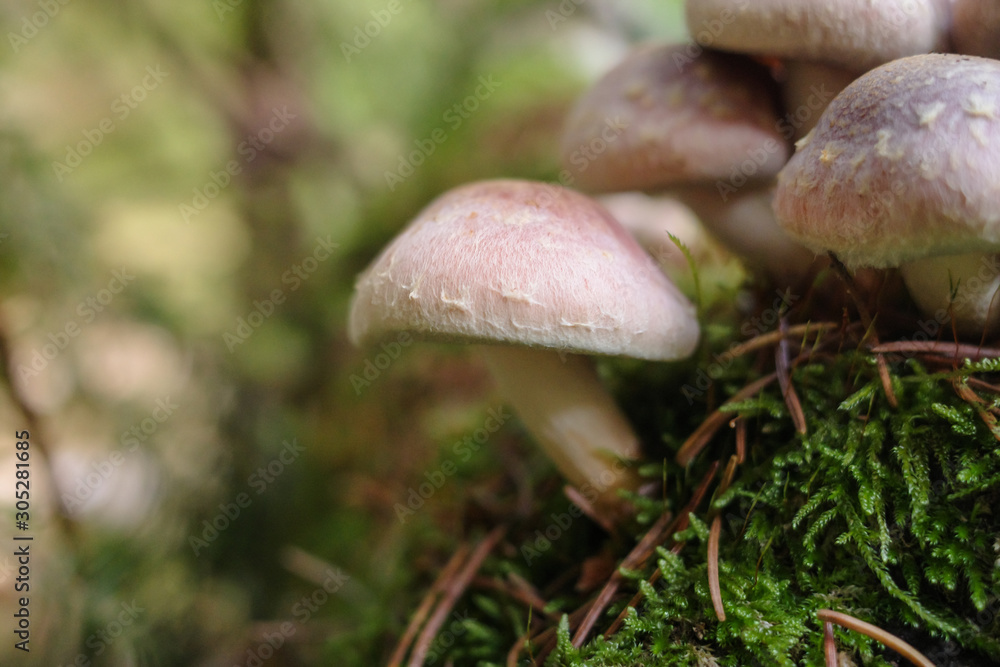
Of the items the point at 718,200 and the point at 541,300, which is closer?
the point at 541,300

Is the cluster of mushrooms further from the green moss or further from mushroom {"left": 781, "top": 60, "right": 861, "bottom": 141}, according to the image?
the green moss

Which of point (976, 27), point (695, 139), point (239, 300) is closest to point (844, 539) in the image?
point (695, 139)

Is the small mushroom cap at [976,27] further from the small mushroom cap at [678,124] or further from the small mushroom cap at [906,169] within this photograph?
the small mushroom cap at [678,124]

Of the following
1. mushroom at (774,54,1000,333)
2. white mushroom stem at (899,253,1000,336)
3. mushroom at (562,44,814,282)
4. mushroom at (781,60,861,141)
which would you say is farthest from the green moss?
→ mushroom at (781,60,861,141)

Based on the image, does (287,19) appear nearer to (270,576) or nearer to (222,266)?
(222,266)

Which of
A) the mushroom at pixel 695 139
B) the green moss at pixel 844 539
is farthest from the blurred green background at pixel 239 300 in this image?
the mushroom at pixel 695 139

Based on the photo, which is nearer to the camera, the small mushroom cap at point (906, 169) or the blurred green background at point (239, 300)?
the small mushroom cap at point (906, 169)

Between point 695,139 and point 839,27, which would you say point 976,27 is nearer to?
point 839,27
